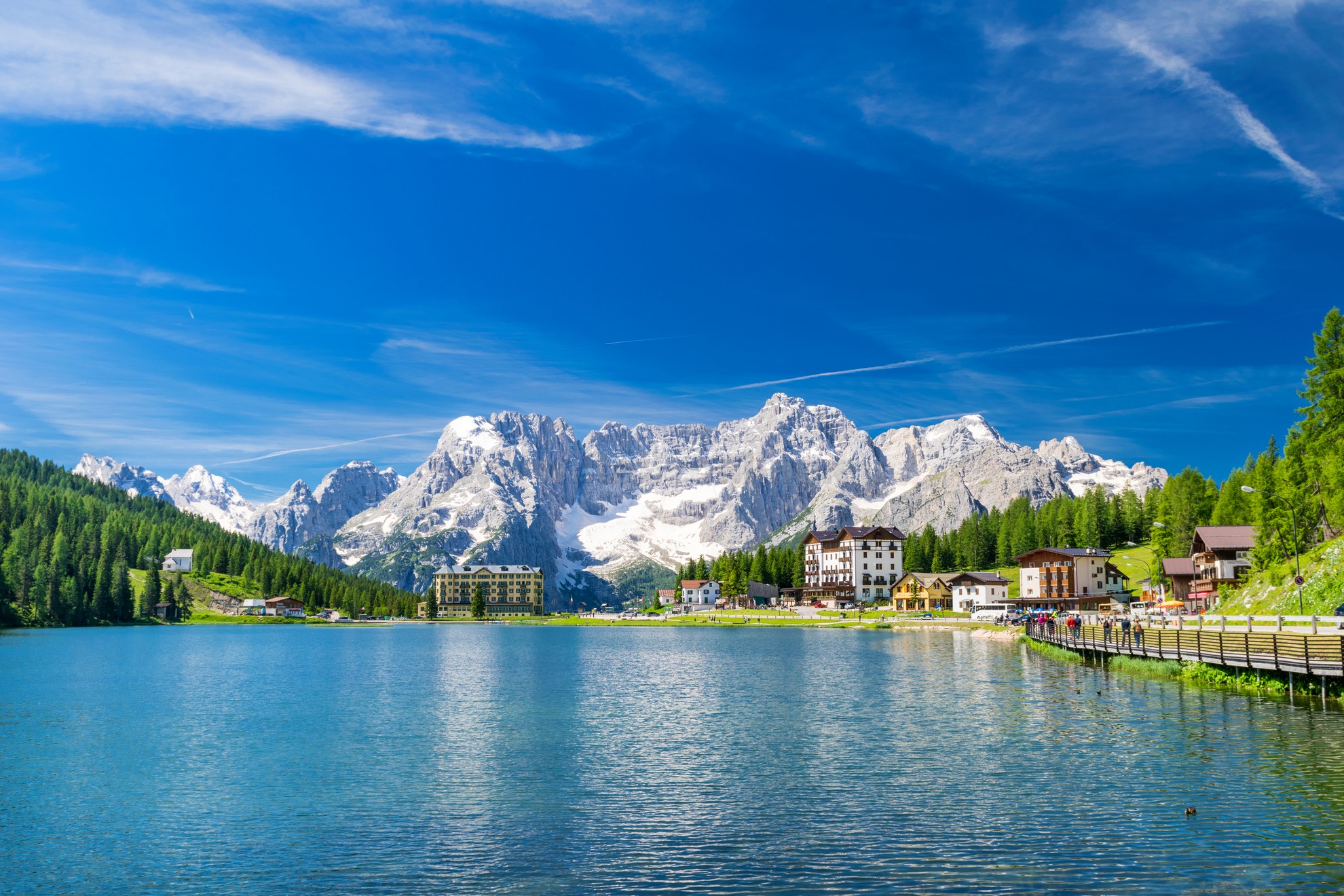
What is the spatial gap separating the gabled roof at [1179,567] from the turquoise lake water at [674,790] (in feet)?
317

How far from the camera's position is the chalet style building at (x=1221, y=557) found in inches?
5423

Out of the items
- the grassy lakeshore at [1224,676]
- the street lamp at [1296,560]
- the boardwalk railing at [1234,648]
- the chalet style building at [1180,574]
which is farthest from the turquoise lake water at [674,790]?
the chalet style building at [1180,574]

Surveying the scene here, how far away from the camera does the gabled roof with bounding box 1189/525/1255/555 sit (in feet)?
453

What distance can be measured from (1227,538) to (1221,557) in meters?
2.95

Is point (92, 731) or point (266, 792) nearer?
point (266, 792)

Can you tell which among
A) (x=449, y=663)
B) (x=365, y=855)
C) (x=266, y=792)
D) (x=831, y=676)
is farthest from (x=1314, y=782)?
(x=449, y=663)

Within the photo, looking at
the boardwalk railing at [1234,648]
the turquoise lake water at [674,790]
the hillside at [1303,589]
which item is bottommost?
the turquoise lake water at [674,790]

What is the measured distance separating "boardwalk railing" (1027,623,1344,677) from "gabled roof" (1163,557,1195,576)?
7199 cm

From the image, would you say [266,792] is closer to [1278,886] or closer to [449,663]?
[1278,886]

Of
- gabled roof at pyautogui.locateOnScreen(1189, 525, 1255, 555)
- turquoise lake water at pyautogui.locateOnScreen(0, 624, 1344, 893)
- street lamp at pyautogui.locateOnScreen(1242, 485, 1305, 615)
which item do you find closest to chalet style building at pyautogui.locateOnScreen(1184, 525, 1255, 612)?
gabled roof at pyautogui.locateOnScreen(1189, 525, 1255, 555)

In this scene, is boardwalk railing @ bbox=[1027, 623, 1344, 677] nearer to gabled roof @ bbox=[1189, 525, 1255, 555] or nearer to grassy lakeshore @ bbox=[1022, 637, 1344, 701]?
grassy lakeshore @ bbox=[1022, 637, 1344, 701]

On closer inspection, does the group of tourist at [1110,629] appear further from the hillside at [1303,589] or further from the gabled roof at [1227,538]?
the gabled roof at [1227,538]

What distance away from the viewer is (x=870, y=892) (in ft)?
75.4

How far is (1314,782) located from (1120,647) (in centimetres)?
5356
